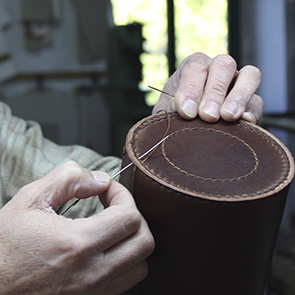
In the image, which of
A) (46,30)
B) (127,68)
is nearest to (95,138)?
(127,68)

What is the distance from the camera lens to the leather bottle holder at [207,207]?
2.05 feet

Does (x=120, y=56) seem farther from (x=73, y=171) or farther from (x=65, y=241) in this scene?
(x=65, y=241)

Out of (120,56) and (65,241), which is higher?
(120,56)

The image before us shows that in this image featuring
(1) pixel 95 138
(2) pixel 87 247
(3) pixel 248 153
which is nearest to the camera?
(2) pixel 87 247

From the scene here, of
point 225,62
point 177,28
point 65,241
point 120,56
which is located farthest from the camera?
point 177,28

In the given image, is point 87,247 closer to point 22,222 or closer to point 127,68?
point 22,222

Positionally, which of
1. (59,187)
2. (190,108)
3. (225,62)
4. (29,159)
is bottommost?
(29,159)

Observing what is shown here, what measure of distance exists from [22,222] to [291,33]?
295 cm

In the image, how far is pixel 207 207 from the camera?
0.61 meters

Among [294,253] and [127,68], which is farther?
[127,68]

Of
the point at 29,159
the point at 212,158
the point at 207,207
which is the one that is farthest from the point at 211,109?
the point at 29,159

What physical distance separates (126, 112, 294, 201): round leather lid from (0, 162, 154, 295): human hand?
0.10 meters

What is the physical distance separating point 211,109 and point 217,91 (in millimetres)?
78

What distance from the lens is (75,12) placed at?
2.51 metres
